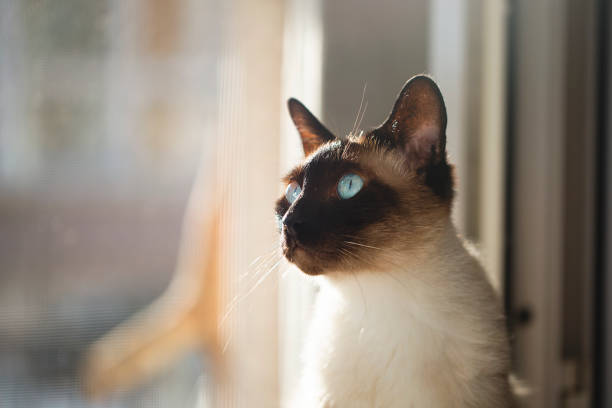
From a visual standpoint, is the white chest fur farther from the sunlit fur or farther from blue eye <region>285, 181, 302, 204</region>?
blue eye <region>285, 181, 302, 204</region>

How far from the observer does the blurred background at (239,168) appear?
0.73m

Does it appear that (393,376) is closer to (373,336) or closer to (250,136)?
(373,336)

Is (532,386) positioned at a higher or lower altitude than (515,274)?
lower

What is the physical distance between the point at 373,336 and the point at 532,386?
635mm

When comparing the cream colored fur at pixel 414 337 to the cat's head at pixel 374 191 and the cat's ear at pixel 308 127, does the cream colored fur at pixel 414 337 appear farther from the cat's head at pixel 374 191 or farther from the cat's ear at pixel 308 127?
the cat's ear at pixel 308 127

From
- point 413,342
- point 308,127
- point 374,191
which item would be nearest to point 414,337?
point 413,342

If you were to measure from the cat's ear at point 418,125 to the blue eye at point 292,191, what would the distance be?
128mm

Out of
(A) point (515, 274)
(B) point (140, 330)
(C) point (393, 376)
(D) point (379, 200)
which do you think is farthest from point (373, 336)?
(A) point (515, 274)

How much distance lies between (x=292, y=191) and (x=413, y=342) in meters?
0.26

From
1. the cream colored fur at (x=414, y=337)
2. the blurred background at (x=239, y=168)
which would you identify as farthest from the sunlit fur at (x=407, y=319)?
the blurred background at (x=239, y=168)

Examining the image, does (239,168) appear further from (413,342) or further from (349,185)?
(413,342)

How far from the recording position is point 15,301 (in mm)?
713

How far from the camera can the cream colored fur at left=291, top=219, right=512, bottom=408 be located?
0.61 m

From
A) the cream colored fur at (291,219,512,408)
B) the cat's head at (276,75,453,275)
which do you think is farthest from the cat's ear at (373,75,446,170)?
the cream colored fur at (291,219,512,408)
